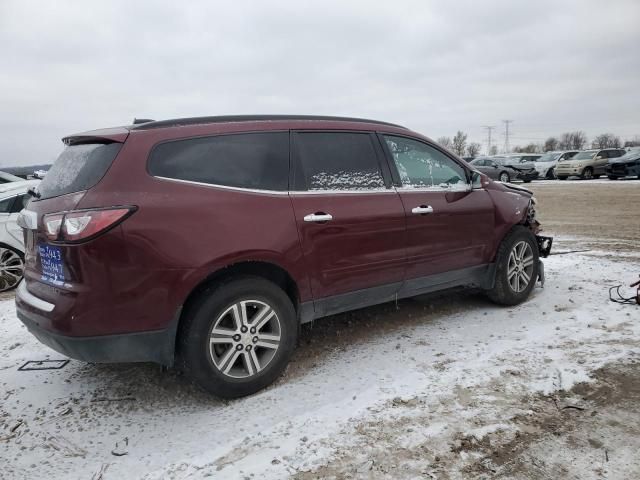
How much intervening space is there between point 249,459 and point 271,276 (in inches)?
46.6

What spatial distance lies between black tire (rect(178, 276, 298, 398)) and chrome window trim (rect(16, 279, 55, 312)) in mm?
759

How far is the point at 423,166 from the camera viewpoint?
4.21 meters

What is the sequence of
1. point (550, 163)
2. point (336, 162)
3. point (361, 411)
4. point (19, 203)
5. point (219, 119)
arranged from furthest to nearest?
point (550, 163) < point (19, 203) < point (336, 162) < point (219, 119) < point (361, 411)

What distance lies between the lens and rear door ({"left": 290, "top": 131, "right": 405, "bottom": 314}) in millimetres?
3350

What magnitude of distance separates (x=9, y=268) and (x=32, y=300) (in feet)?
14.0

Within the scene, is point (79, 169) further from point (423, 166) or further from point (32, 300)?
point (423, 166)

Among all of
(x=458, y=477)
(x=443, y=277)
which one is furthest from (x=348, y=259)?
(x=458, y=477)

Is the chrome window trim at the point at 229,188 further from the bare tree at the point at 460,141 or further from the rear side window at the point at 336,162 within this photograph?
the bare tree at the point at 460,141

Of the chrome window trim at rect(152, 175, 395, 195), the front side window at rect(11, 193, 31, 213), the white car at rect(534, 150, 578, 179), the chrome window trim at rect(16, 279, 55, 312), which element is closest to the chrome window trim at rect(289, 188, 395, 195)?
the chrome window trim at rect(152, 175, 395, 195)

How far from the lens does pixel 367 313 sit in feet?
15.1

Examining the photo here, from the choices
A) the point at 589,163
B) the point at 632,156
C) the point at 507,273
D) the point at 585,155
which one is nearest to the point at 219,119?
the point at 507,273

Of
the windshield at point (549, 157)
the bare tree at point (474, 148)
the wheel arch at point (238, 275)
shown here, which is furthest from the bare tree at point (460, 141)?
the wheel arch at point (238, 275)

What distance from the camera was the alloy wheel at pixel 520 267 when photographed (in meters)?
4.70

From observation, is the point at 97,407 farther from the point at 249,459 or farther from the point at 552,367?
the point at 552,367
